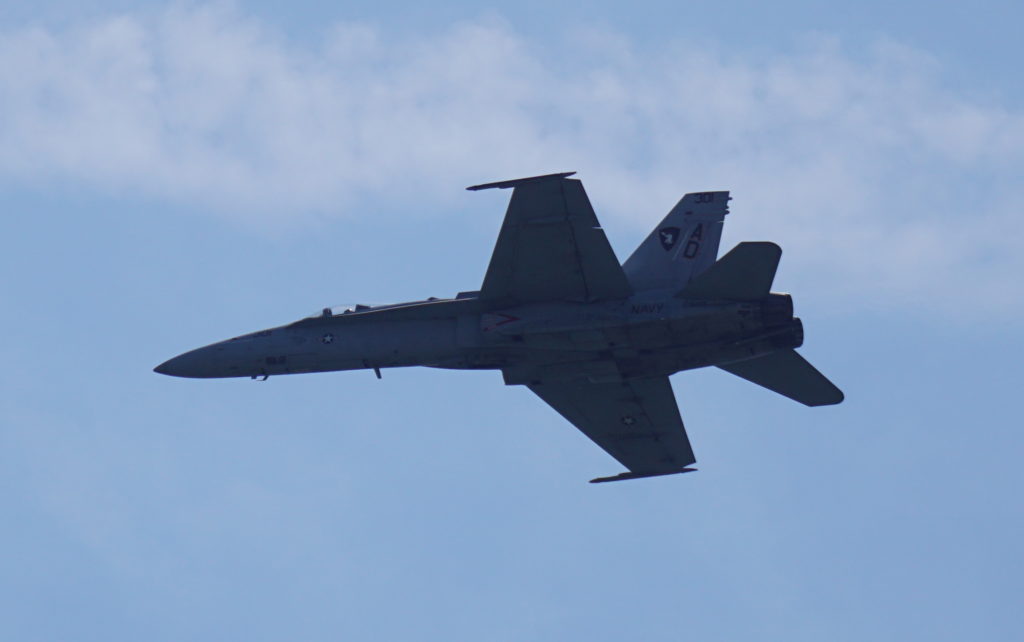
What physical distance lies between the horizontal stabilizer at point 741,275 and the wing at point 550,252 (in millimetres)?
1872

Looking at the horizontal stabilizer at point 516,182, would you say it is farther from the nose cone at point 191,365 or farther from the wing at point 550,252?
the nose cone at point 191,365

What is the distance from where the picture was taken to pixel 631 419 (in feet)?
135

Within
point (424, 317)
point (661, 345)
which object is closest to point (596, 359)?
point (661, 345)

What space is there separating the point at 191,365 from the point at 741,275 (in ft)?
45.8

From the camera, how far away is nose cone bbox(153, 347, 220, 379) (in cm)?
3912

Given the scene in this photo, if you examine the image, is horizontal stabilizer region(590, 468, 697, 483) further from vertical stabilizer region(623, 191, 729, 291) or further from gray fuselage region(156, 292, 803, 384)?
vertical stabilizer region(623, 191, 729, 291)

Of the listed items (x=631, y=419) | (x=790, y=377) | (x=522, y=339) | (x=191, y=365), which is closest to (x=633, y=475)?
(x=631, y=419)

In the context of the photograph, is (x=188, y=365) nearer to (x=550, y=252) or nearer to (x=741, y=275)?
(x=550, y=252)

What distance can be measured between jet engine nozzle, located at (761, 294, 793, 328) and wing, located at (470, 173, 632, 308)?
3.08 m

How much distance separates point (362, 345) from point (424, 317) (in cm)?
170

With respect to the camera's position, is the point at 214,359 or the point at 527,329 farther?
the point at 214,359

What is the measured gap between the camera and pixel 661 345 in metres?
36.0

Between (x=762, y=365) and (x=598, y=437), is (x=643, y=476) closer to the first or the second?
(x=598, y=437)

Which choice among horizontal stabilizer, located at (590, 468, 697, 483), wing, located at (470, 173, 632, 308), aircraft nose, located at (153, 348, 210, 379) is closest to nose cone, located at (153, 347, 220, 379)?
aircraft nose, located at (153, 348, 210, 379)
